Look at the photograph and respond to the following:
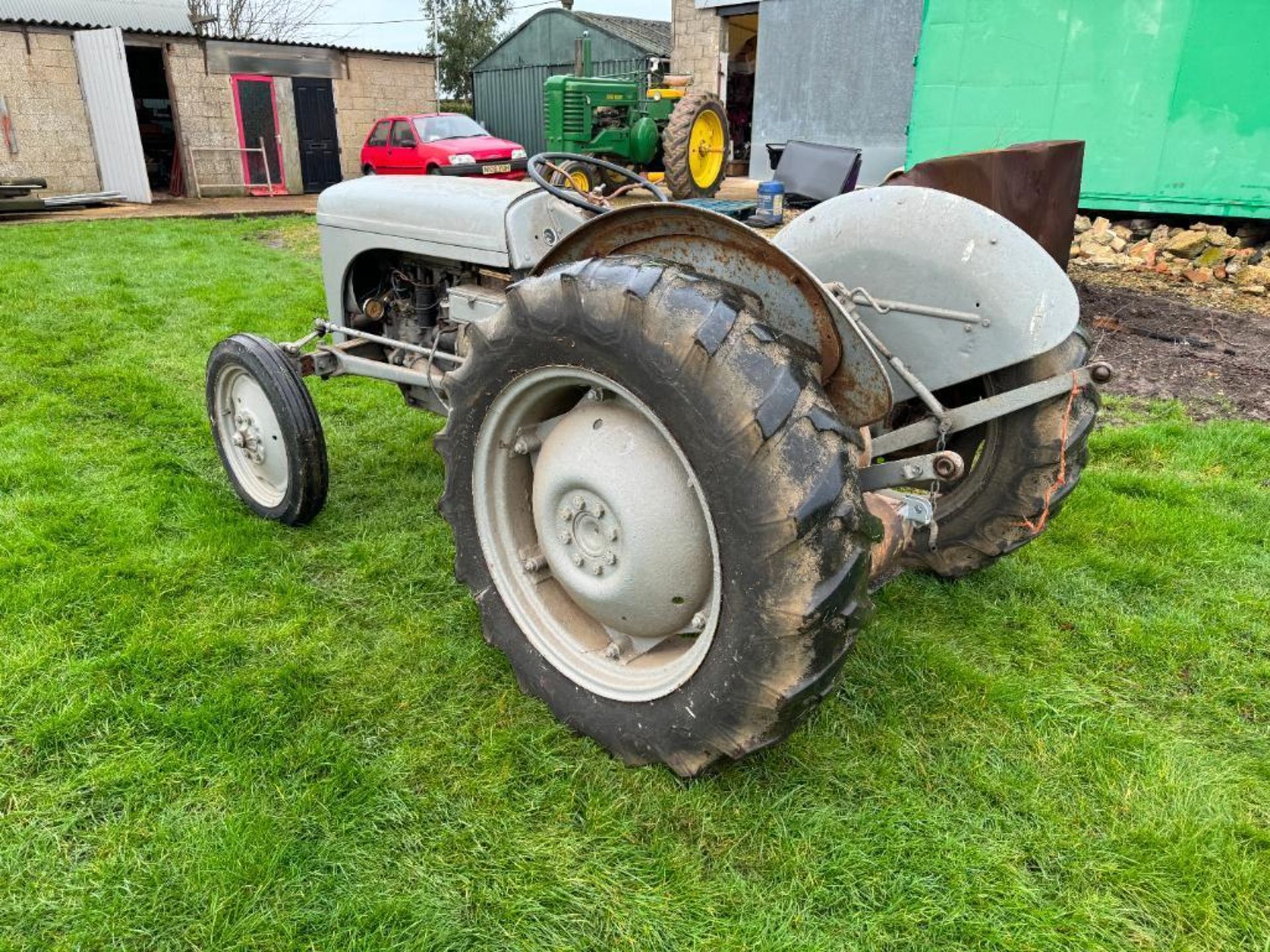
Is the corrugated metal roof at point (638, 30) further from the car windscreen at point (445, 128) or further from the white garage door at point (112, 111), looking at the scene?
the white garage door at point (112, 111)

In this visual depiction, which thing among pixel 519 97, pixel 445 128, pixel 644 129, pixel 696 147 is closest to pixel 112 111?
pixel 445 128

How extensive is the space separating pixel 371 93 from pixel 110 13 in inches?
193

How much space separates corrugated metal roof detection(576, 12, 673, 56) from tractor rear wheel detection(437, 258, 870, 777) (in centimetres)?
2059

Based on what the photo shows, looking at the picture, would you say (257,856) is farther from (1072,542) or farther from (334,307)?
(1072,542)

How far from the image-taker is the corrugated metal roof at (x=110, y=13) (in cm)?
1509

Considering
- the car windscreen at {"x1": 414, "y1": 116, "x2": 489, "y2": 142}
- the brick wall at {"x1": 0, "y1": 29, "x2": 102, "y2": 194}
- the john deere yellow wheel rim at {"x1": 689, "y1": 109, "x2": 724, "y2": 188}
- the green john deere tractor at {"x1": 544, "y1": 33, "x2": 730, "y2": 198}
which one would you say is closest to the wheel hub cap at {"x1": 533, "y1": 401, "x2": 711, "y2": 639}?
the green john deere tractor at {"x1": 544, "y1": 33, "x2": 730, "y2": 198}

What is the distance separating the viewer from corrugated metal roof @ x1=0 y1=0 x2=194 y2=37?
15.1 metres

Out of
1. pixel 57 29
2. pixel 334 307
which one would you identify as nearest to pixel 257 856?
pixel 334 307

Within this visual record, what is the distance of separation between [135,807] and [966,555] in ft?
7.86

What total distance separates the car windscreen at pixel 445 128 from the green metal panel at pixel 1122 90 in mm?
9244

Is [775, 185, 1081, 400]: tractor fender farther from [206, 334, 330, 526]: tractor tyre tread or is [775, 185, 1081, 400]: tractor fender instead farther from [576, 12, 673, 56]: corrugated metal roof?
[576, 12, 673, 56]: corrugated metal roof

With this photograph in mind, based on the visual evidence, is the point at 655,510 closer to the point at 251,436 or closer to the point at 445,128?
the point at 251,436

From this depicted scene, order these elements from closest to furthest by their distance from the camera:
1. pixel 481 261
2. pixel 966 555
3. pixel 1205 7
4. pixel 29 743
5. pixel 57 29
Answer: pixel 29 743 < pixel 966 555 < pixel 481 261 < pixel 1205 7 < pixel 57 29

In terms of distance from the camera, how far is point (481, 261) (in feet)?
9.95
